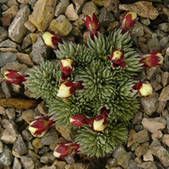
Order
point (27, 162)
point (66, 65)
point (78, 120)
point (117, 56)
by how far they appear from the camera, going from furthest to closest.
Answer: point (27, 162), point (78, 120), point (66, 65), point (117, 56)

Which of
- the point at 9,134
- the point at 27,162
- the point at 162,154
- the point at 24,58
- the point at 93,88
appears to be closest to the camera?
the point at 93,88

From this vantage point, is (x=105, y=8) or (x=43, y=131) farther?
(x=105, y=8)

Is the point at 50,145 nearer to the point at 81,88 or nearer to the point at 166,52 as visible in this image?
the point at 81,88

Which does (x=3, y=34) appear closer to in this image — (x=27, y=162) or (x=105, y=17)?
(x=105, y=17)

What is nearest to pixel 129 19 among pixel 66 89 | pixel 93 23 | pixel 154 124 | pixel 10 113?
pixel 93 23

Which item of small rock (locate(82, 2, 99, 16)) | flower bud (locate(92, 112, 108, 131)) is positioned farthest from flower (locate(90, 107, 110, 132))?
small rock (locate(82, 2, 99, 16))

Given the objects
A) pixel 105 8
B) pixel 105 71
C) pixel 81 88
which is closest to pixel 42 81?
pixel 81 88
